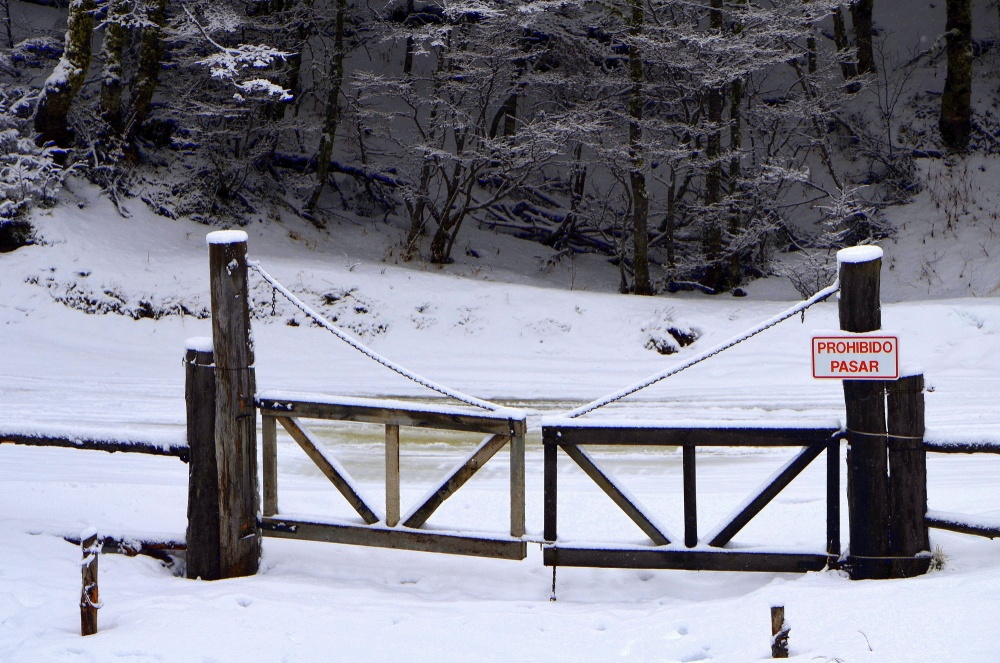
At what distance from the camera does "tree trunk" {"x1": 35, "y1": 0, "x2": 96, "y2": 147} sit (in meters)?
16.5

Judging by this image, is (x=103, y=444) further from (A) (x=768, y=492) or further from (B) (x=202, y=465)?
(A) (x=768, y=492)

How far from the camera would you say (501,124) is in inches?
859

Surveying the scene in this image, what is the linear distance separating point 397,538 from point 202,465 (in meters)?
1.33

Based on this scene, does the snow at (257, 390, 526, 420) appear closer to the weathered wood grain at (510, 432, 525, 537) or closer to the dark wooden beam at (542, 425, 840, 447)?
the weathered wood grain at (510, 432, 525, 537)

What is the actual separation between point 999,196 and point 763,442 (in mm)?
18048

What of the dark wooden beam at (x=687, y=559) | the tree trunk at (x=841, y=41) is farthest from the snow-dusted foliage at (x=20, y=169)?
the tree trunk at (x=841, y=41)

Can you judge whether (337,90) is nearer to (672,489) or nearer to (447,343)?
(447,343)

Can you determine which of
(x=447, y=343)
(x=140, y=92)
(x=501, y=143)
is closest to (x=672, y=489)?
(x=447, y=343)

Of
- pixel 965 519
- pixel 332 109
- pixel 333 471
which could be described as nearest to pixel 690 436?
pixel 965 519

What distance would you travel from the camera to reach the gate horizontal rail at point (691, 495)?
5.50 m

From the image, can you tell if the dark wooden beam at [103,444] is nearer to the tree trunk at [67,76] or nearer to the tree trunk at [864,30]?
the tree trunk at [67,76]

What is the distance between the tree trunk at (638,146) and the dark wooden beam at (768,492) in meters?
11.2

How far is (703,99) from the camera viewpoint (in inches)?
678

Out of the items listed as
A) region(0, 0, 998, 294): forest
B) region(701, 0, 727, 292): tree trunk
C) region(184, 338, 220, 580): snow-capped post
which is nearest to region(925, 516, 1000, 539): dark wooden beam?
region(184, 338, 220, 580): snow-capped post
